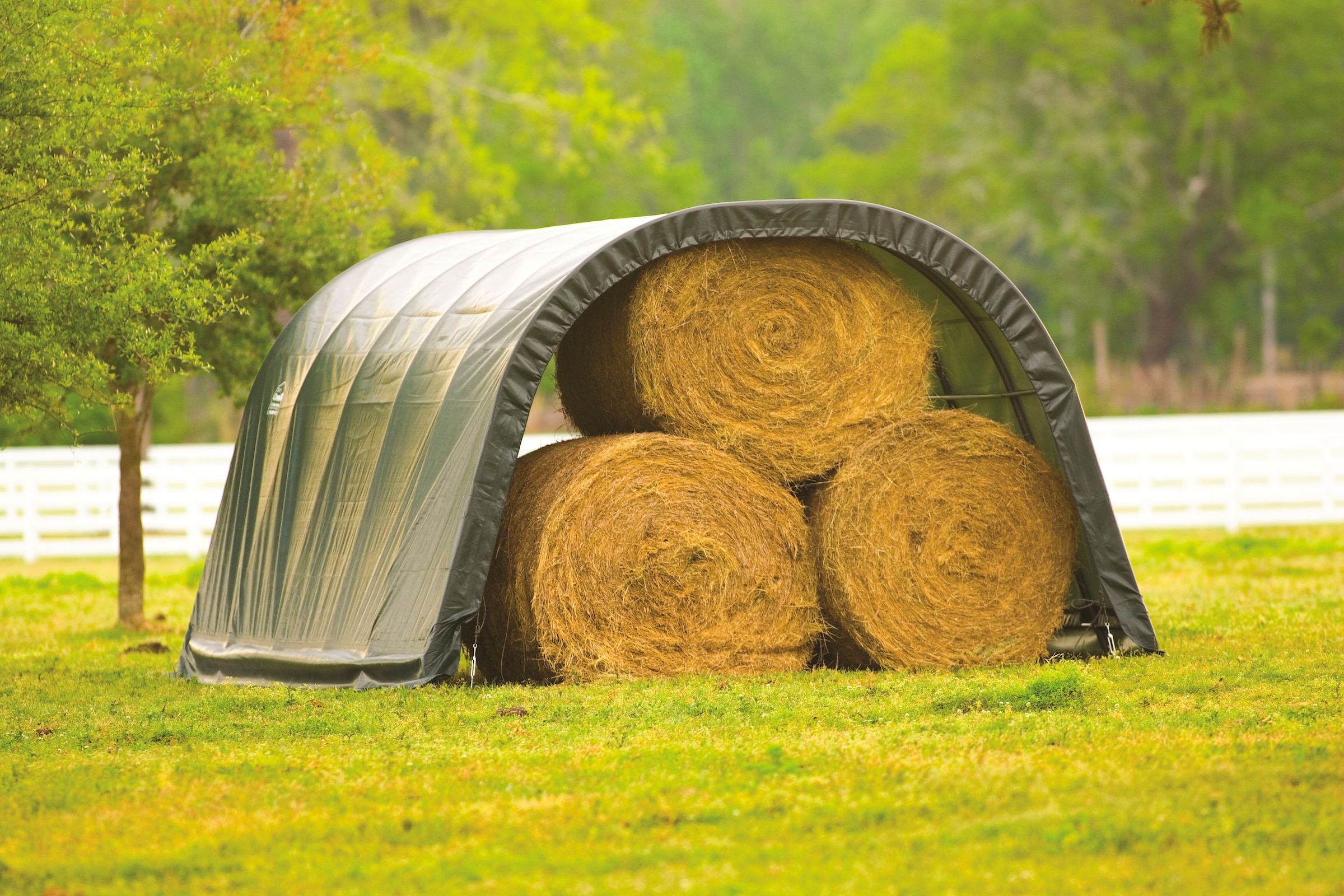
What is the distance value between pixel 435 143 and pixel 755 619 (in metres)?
22.8

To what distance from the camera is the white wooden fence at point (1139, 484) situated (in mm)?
19109

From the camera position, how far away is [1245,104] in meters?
37.6

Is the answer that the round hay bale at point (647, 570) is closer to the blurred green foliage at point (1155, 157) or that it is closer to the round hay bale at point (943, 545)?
the round hay bale at point (943, 545)

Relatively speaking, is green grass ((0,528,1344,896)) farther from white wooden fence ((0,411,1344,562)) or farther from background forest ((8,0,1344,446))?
white wooden fence ((0,411,1344,562))

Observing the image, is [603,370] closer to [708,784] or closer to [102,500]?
[708,784]

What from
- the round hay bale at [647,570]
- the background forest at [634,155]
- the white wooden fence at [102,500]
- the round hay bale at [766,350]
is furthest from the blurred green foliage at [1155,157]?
the round hay bale at [647,570]

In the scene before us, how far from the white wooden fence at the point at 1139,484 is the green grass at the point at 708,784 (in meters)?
10.3

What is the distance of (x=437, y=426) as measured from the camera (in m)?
8.59

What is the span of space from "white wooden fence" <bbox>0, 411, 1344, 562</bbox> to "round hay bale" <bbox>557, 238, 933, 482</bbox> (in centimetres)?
1015

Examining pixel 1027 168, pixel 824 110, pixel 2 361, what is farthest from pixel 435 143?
pixel 824 110

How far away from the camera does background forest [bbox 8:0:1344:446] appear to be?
28.4 ft

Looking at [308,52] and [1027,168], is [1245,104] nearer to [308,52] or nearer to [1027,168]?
[1027,168]

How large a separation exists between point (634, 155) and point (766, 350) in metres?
38.7

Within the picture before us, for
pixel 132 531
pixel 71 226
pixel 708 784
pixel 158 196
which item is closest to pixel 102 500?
pixel 132 531
